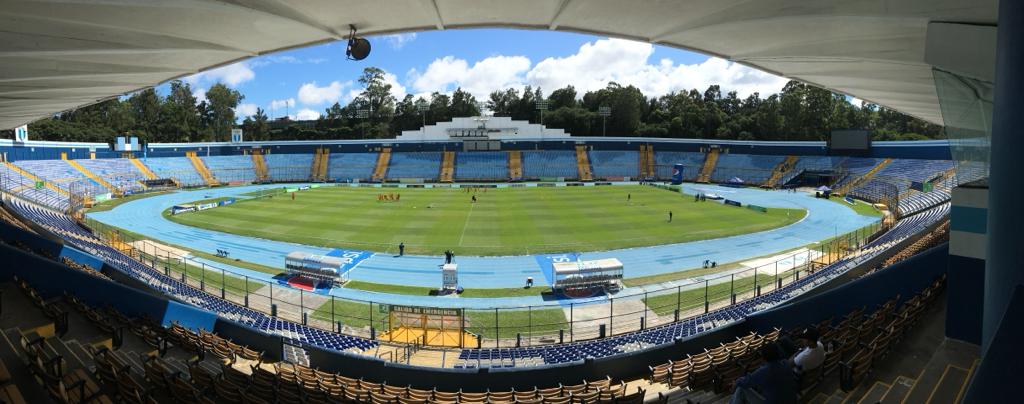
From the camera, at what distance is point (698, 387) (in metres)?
8.80

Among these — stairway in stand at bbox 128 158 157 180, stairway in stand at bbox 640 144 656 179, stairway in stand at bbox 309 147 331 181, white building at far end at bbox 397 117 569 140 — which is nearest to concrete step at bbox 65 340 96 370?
stairway in stand at bbox 128 158 157 180

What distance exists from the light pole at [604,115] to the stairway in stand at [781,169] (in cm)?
3513

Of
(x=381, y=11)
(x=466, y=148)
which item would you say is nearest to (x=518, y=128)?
(x=466, y=148)

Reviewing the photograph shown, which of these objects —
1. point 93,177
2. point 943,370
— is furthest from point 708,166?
point 93,177

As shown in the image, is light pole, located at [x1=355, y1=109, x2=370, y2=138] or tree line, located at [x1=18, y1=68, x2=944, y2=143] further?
light pole, located at [x1=355, y1=109, x2=370, y2=138]

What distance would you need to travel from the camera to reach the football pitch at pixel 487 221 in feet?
93.8

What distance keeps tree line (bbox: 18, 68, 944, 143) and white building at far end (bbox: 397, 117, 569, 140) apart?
17.6 metres

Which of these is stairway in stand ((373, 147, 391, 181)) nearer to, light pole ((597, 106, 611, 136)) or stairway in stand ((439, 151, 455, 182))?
stairway in stand ((439, 151, 455, 182))

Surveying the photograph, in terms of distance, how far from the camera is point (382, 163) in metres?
77.9

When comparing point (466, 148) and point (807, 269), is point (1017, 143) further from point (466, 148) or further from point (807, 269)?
point (466, 148)

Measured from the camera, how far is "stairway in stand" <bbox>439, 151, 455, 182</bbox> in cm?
7360

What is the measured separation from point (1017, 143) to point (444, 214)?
37.1 metres

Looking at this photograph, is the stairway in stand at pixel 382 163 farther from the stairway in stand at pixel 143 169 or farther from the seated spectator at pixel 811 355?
the seated spectator at pixel 811 355

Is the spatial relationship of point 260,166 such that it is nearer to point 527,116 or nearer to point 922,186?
point 527,116
